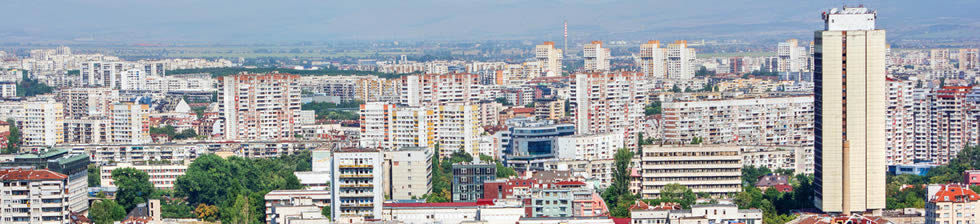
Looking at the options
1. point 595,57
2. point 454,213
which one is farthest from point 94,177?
point 595,57

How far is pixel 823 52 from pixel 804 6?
9076cm

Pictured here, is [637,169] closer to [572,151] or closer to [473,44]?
[572,151]

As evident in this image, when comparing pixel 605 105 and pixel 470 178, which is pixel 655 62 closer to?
pixel 605 105

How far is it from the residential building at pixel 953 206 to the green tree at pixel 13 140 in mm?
22417

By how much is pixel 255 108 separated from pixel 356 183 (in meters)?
18.7

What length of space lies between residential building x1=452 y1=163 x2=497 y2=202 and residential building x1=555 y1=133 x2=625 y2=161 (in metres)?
6.79

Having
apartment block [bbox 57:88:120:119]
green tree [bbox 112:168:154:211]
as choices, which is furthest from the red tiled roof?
apartment block [bbox 57:88:120:119]

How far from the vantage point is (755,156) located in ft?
115

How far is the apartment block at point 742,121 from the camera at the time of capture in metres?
39.6

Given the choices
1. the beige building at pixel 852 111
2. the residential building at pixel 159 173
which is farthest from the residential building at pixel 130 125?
the beige building at pixel 852 111

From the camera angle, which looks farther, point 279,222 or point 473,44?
point 473,44

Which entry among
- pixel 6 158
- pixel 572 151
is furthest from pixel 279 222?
pixel 572 151

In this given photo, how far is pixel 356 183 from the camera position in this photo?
2470cm

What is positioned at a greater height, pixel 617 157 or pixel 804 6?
pixel 804 6
